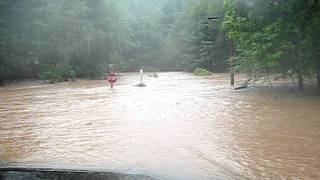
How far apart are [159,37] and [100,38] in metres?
28.0

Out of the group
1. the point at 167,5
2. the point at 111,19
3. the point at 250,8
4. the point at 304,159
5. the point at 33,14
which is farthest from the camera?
the point at 167,5

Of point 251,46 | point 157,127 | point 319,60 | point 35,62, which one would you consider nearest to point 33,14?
point 35,62

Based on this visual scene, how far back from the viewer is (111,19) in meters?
58.2

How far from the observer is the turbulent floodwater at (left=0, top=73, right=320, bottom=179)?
8.13 m

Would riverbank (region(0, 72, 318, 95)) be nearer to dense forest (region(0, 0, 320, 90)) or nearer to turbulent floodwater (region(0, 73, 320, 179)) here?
dense forest (region(0, 0, 320, 90))

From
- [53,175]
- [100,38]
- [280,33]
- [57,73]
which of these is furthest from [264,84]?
[100,38]

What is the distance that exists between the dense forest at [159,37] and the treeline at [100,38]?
0.30ft

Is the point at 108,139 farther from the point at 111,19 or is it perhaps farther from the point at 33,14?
the point at 111,19

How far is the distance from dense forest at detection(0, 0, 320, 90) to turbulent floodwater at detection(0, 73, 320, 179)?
292cm

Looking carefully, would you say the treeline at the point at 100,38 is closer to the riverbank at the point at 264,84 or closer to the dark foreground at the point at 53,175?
the riverbank at the point at 264,84

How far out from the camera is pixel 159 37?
271ft

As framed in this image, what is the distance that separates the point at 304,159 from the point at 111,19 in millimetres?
51668

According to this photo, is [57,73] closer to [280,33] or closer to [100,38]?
[100,38]

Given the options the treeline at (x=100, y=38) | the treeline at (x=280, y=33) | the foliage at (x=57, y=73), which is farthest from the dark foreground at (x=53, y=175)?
the foliage at (x=57, y=73)
